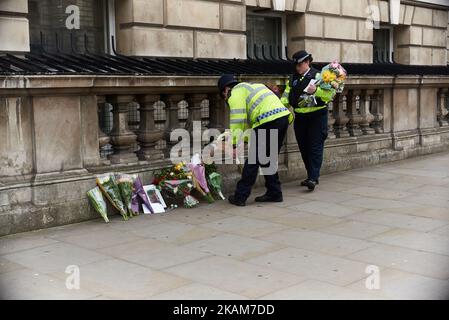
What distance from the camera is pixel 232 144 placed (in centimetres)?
754

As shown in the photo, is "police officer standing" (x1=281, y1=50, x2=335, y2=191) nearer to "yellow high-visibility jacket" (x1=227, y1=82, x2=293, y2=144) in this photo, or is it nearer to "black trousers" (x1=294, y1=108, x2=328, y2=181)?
"black trousers" (x1=294, y1=108, x2=328, y2=181)

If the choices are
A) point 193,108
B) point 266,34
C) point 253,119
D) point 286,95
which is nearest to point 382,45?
point 266,34

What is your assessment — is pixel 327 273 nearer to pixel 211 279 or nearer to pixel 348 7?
pixel 211 279

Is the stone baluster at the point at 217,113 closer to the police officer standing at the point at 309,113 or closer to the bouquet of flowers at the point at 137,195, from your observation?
the police officer standing at the point at 309,113

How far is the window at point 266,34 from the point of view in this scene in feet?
41.7

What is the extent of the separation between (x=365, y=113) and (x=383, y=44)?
6876 mm

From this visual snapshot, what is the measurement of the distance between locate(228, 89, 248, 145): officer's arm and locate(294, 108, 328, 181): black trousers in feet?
4.61

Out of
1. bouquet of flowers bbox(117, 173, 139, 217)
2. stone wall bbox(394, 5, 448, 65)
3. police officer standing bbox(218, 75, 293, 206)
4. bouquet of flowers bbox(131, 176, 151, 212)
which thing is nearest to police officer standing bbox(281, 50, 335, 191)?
police officer standing bbox(218, 75, 293, 206)

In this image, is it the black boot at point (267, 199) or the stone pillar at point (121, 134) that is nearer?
the stone pillar at point (121, 134)

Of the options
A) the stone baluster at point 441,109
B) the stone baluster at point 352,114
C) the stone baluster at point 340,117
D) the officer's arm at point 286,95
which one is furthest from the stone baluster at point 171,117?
the stone baluster at point 441,109

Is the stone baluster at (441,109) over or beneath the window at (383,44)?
beneath

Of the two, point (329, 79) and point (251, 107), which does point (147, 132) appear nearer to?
point (251, 107)

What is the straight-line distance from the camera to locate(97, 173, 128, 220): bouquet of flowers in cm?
668

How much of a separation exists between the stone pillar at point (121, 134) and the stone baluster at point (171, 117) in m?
0.55
